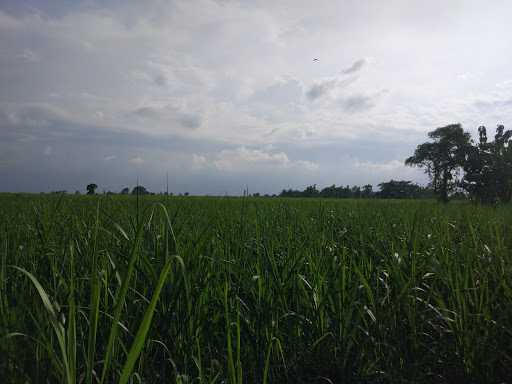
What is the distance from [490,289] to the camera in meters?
2.34

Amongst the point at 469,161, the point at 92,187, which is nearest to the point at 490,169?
the point at 469,161

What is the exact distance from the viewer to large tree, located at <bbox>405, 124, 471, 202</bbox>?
51312mm

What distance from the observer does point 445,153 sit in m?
54.1

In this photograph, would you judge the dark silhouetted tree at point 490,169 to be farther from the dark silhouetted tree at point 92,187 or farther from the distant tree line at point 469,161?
the dark silhouetted tree at point 92,187

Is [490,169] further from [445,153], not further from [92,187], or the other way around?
[92,187]

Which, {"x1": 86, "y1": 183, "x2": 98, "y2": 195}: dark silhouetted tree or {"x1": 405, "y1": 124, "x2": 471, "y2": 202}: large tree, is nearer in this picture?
{"x1": 86, "y1": 183, "x2": 98, "y2": 195}: dark silhouetted tree

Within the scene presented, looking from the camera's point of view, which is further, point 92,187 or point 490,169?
point 490,169

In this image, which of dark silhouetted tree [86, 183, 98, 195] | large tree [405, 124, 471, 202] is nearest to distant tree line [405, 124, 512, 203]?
large tree [405, 124, 471, 202]

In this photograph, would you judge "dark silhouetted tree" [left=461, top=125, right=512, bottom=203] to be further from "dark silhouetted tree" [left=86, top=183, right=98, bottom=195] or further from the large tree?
"dark silhouetted tree" [left=86, top=183, right=98, bottom=195]

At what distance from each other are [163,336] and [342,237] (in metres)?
2.81

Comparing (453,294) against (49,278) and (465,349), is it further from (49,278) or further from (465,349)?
(49,278)

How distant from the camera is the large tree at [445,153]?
51312 mm

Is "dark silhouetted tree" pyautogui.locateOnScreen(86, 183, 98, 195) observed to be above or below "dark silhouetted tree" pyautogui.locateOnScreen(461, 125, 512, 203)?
below

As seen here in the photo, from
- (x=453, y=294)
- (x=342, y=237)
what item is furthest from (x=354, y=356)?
(x=342, y=237)
